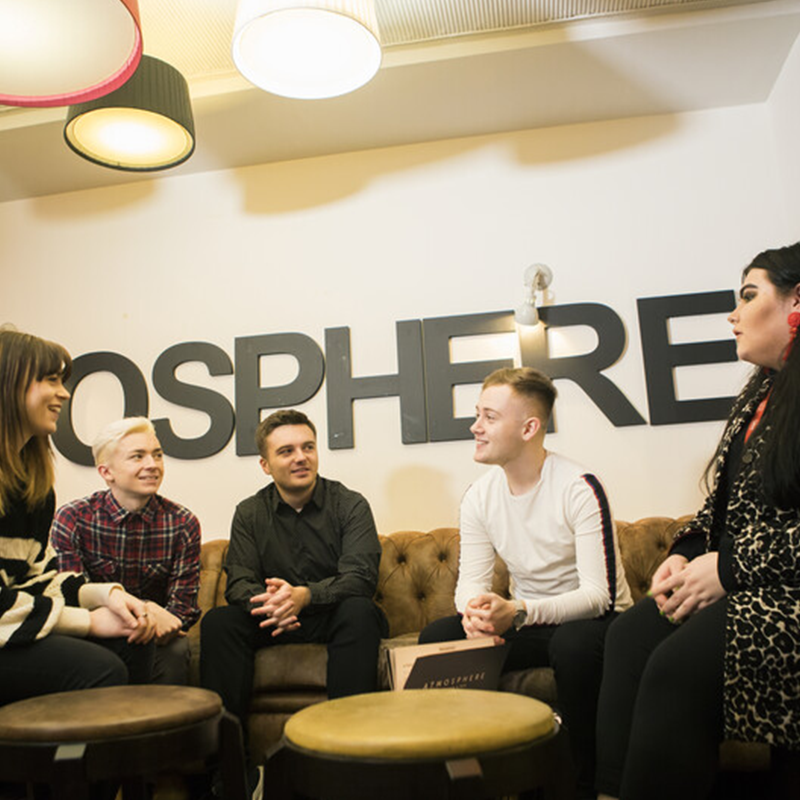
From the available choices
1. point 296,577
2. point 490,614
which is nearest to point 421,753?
point 490,614

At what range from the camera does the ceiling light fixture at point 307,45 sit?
2.72m

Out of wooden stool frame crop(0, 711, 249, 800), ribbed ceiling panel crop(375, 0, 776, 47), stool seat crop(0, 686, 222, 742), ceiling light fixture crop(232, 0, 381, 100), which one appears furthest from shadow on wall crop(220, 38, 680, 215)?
wooden stool frame crop(0, 711, 249, 800)

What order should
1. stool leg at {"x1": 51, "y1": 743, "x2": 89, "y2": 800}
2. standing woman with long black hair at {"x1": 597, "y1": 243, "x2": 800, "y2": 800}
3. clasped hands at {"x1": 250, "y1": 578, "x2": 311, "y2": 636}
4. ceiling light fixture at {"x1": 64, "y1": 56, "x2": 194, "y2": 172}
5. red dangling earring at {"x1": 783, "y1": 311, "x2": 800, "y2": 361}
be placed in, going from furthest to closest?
ceiling light fixture at {"x1": 64, "y1": 56, "x2": 194, "y2": 172}, clasped hands at {"x1": 250, "y1": 578, "x2": 311, "y2": 636}, red dangling earring at {"x1": 783, "y1": 311, "x2": 800, "y2": 361}, standing woman with long black hair at {"x1": 597, "y1": 243, "x2": 800, "y2": 800}, stool leg at {"x1": 51, "y1": 743, "x2": 89, "y2": 800}

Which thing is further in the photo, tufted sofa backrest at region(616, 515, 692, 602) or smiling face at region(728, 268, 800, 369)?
tufted sofa backrest at region(616, 515, 692, 602)

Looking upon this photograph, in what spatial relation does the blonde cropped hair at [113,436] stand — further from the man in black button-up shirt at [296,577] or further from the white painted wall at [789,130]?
the white painted wall at [789,130]

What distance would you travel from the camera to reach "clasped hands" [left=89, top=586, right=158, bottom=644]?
2254 mm

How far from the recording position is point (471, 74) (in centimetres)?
373

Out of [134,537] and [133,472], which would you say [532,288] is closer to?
[133,472]

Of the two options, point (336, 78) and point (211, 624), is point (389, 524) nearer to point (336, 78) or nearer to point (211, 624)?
point (211, 624)

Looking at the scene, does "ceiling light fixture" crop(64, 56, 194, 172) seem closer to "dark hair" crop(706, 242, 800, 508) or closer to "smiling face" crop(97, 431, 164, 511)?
"smiling face" crop(97, 431, 164, 511)

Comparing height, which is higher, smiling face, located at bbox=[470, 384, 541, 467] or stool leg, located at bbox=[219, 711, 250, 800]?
smiling face, located at bbox=[470, 384, 541, 467]

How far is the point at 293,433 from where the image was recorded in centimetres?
330

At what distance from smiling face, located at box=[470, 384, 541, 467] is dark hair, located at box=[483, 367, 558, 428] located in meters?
0.02

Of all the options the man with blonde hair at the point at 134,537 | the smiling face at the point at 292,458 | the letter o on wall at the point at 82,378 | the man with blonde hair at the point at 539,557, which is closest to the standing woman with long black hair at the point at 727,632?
the man with blonde hair at the point at 539,557
